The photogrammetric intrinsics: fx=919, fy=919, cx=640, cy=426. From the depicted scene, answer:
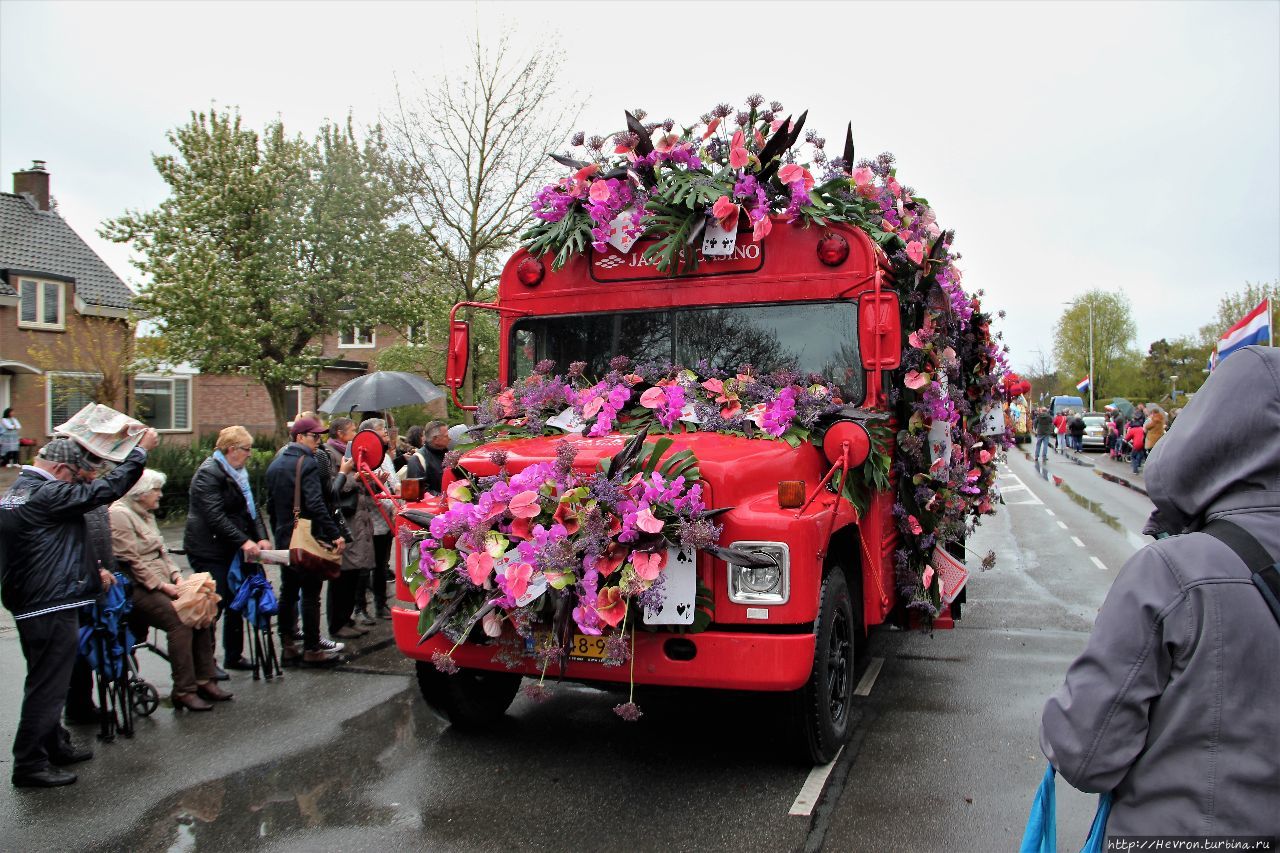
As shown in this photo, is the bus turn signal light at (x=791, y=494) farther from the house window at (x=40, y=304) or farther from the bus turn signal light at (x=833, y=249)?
the house window at (x=40, y=304)

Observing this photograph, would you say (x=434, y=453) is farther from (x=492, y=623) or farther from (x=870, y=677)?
(x=492, y=623)

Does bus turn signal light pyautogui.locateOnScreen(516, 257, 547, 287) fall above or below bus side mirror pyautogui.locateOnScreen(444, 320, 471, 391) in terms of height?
above

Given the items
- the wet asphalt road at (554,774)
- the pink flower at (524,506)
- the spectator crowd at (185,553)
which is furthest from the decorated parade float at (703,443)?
the spectator crowd at (185,553)

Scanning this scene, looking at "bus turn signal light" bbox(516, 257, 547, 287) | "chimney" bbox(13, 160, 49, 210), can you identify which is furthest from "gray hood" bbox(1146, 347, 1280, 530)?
"chimney" bbox(13, 160, 49, 210)

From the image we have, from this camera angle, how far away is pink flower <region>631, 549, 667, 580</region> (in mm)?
3906

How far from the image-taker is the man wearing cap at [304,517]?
688 cm

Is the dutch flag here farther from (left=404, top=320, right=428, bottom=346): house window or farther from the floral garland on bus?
(left=404, top=320, right=428, bottom=346): house window

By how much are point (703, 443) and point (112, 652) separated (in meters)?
3.75

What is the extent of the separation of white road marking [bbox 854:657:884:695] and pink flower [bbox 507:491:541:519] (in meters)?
3.02

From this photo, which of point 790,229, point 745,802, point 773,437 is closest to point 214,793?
point 745,802

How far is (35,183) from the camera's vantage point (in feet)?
99.6

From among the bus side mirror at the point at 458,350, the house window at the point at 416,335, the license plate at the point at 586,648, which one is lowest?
the license plate at the point at 586,648

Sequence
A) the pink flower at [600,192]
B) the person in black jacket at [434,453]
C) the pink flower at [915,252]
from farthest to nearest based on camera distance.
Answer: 1. the person in black jacket at [434,453]
2. the pink flower at [915,252]
3. the pink flower at [600,192]

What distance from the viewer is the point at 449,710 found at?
5.12 metres
